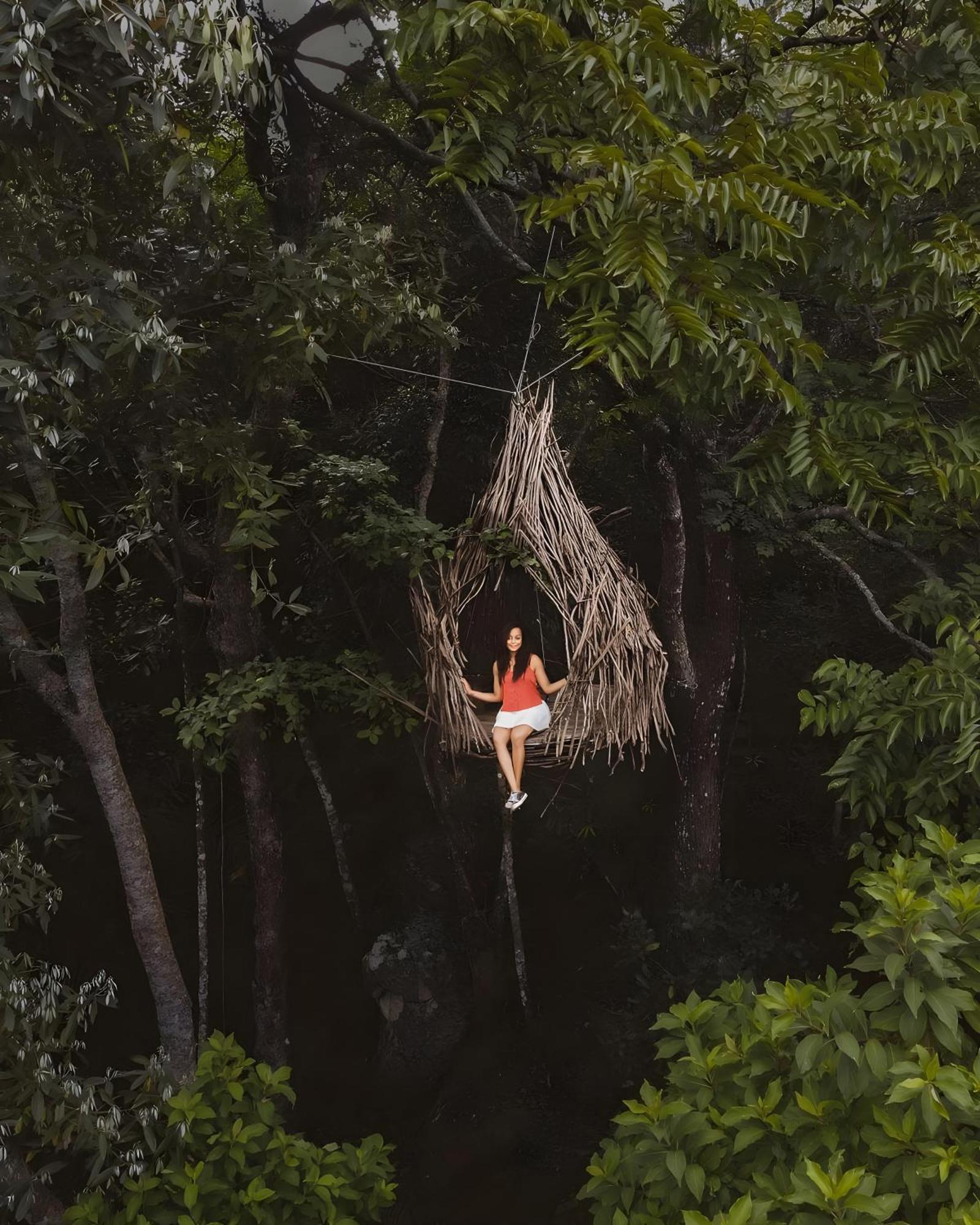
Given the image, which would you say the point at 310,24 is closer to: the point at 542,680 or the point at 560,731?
the point at 542,680

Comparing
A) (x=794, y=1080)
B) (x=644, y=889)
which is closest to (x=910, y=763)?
(x=794, y=1080)

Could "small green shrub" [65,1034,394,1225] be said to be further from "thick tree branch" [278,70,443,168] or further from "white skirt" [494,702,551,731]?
"thick tree branch" [278,70,443,168]

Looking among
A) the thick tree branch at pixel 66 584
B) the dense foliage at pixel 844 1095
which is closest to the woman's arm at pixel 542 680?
the dense foliage at pixel 844 1095

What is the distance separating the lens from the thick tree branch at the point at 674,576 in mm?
6820

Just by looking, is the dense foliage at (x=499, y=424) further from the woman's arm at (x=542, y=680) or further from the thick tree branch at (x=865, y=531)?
the woman's arm at (x=542, y=680)

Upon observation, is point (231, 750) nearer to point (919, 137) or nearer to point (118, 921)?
point (118, 921)

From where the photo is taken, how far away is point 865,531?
16.7 feet

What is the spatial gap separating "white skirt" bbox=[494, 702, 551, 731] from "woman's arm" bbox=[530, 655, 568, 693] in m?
0.08

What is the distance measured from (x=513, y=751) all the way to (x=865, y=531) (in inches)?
98.4

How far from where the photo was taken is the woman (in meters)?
3.68

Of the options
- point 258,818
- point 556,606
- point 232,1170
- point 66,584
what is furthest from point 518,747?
point 258,818

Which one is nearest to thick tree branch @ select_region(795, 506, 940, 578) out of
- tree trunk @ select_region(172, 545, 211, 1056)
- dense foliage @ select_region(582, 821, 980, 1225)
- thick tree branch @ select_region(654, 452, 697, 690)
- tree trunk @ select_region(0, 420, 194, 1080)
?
thick tree branch @ select_region(654, 452, 697, 690)

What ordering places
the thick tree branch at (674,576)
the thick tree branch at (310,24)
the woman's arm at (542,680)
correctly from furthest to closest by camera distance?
the thick tree branch at (674,576), the thick tree branch at (310,24), the woman's arm at (542,680)

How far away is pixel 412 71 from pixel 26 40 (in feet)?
11.1
